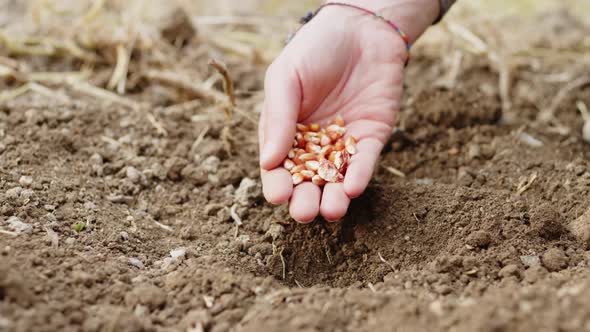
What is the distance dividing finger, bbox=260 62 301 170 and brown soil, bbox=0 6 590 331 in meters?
0.24

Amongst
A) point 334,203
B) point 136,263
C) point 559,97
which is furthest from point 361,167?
point 559,97

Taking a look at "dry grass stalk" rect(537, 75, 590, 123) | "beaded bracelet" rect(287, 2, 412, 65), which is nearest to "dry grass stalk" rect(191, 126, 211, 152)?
"beaded bracelet" rect(287, 2, 412, 65)

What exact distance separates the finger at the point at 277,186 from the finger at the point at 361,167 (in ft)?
0.59

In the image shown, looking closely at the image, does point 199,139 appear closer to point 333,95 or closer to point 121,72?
point 333,95

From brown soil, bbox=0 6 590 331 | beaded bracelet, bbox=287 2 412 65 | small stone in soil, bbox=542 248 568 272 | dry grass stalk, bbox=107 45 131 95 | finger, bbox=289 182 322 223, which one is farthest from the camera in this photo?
dry grass stalk, bbox=107 45 131 95

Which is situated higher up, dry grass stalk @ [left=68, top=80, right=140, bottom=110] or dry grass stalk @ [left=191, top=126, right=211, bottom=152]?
dry grass stalk @ [left=68, top=80, right=140, bottom=110]

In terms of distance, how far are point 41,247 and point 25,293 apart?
0.80 ft

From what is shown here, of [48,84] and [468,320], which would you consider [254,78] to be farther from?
[468,320]

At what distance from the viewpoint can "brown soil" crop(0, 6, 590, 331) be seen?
1389mm

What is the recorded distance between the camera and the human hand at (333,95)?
72.2 inches

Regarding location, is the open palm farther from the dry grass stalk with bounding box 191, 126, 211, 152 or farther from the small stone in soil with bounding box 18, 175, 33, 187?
the small stone in soil with bounding box 18, 175, 33, 187

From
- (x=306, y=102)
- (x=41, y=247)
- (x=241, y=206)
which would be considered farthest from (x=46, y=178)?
(x=306, y=102)

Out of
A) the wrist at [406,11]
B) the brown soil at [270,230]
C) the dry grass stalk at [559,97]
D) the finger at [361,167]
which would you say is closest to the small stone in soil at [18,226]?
the brown soil at [270,230]

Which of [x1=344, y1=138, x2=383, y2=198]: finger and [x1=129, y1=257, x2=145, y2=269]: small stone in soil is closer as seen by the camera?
[x1=129, y1=257, x2=145, y2=269]: small stone in soil
